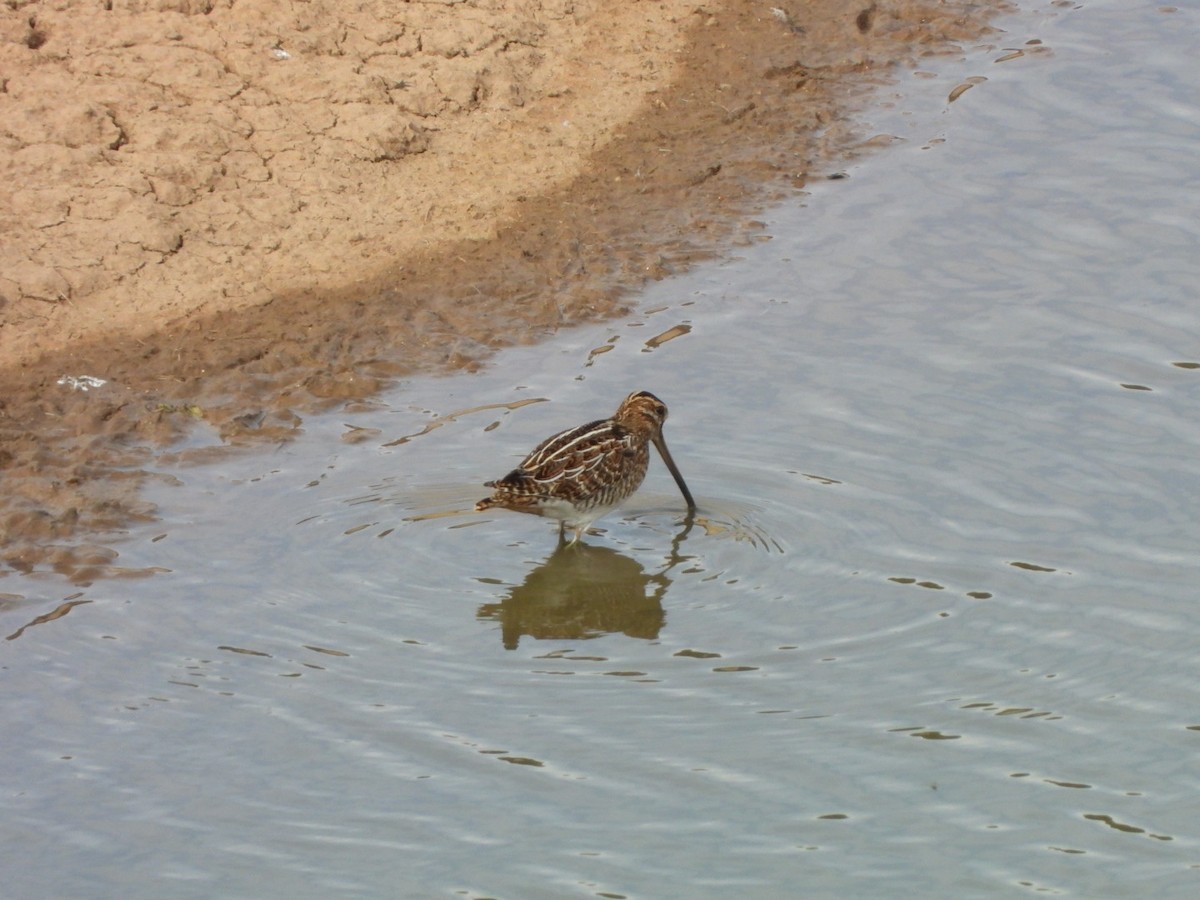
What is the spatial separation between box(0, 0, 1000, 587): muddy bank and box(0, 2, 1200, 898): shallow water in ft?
1.56

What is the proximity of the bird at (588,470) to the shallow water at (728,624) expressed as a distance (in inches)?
9.3

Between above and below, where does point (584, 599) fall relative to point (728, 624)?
below

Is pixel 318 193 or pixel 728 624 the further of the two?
pixel 318 193

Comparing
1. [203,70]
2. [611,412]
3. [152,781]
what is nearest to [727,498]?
[611,412]

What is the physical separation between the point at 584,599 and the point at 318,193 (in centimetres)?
401

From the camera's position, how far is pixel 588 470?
8.00 metres

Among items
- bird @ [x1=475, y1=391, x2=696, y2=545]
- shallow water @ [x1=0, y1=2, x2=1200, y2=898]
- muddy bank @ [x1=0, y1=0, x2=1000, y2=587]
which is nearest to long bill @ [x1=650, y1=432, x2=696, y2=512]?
bird @ [x1=475, y1=391, x2=696, y2=545]

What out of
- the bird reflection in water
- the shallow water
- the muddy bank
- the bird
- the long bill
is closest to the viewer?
the shallow water

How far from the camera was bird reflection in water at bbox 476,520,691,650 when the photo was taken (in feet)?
24.5

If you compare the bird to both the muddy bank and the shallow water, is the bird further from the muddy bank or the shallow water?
the muddy bank

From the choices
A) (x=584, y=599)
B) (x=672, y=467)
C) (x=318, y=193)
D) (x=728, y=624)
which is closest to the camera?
(x=728, y=624)

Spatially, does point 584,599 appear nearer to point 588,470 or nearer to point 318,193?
point 588,470

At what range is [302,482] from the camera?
8594 millimetres

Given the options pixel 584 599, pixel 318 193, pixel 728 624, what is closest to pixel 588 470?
pixel 584 599
